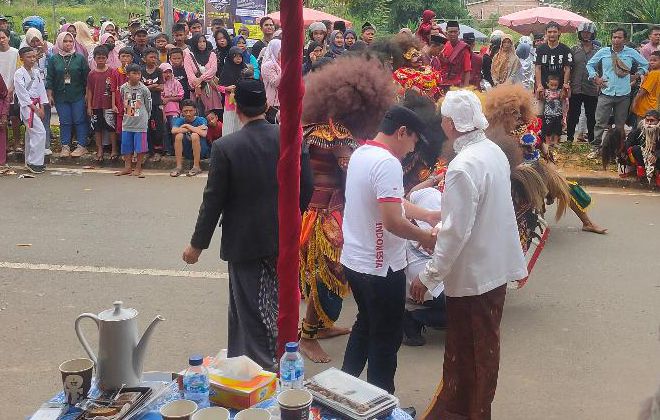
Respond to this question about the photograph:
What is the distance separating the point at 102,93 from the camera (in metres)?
11.2

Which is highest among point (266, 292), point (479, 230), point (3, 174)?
point (479, 230)

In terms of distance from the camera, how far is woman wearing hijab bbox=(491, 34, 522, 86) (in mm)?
12898

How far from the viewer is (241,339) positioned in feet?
14.1

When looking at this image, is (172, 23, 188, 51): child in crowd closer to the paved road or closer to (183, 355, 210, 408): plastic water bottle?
the paved road

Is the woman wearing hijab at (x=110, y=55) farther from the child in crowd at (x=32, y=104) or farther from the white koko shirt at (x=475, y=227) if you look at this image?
the white koko shirt at (x=475, y=227)

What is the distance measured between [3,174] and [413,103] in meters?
7.40

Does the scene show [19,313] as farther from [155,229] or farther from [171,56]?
[171,56]

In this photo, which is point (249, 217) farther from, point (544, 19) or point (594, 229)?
point (544, 19)

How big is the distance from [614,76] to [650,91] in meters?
0.68

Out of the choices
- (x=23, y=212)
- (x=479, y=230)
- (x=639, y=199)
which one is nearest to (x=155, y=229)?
(x=23, y=212)

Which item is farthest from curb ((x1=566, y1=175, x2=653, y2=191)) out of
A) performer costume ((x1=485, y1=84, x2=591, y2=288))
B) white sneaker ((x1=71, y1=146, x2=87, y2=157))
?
white sneaker ((x1=71, y1=146, x2=87, y2=157))

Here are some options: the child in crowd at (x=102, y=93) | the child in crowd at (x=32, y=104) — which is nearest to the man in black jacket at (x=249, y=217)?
the child in crowd at (x=102, y=93)

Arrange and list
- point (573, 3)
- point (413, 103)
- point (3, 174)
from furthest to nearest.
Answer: point (573, 3)
point (3, 174)
point (413, 103)

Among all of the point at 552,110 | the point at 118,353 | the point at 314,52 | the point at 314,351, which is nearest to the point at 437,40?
the point at 314,52
